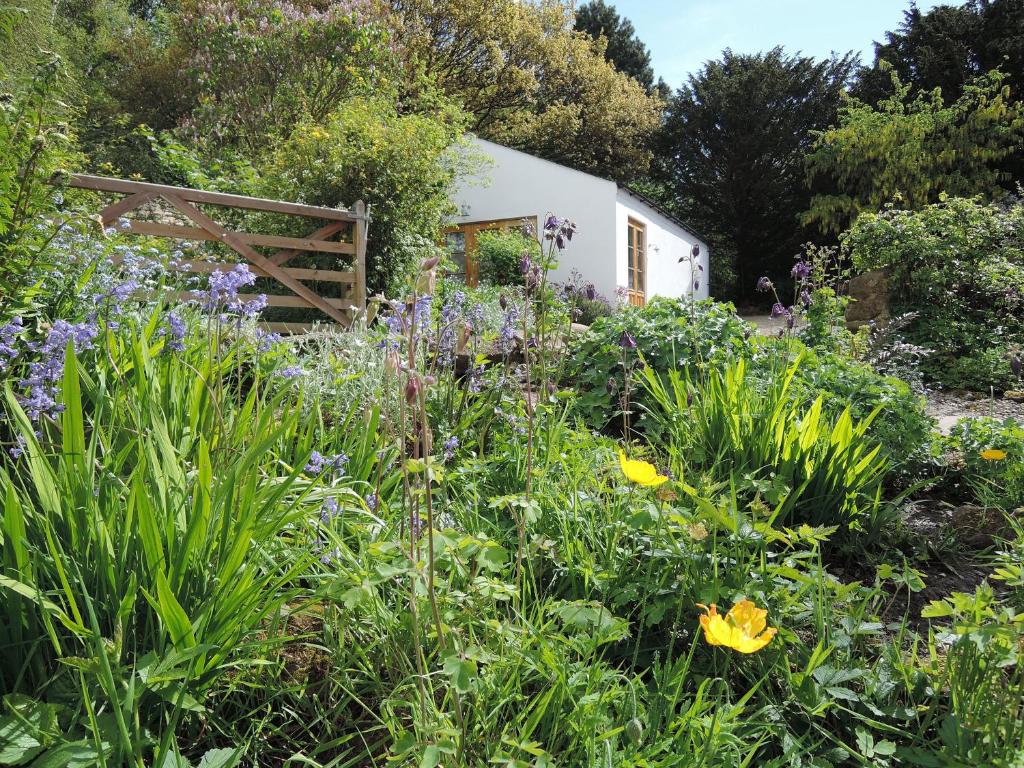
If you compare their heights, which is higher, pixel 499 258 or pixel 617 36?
pixel 617 36

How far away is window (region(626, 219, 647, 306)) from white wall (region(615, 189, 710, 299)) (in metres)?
0.16

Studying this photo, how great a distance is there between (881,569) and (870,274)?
26.4ft

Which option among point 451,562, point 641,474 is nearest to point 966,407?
point 641,474

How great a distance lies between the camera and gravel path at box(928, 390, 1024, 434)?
4.63 metres

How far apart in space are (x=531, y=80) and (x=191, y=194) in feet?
53.6

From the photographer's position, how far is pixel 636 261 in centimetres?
1611

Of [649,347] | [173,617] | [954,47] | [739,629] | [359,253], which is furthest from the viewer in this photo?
[954,47]

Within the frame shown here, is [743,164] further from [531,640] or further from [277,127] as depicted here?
[531,640]

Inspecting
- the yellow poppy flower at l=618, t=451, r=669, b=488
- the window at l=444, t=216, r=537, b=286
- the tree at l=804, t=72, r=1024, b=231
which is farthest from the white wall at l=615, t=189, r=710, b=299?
the yellow poppy flower at l=618, t=451, r=669, b=488

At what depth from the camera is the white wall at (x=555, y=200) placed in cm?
1416

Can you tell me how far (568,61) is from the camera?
21.2m

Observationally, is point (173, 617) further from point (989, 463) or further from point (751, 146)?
point (751, 146)

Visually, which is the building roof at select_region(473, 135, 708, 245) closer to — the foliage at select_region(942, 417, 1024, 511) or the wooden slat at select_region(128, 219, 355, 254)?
the wooden slat at select_region(128, 219, 355, 254)

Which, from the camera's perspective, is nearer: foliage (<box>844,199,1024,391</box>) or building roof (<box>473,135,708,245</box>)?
foliage (<box>844,199,1024,391</box>)
